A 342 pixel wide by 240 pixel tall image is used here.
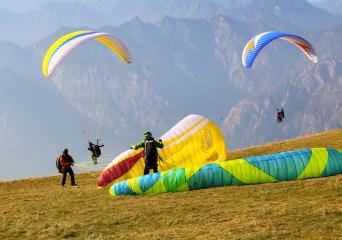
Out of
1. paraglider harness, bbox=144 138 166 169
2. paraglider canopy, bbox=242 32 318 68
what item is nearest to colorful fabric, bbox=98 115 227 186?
paraglider harness, bbox=144 138 166 169

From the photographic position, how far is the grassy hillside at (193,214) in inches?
542

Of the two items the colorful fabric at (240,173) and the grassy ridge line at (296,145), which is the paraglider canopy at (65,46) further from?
the grassy ridge line at (296,145)

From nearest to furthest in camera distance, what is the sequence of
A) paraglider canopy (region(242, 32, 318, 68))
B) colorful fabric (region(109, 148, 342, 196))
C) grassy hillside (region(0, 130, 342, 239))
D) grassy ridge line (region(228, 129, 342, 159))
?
grassy hillside (region(0, 130, 342, 239)) < colorful fabric (region(109, 148, 342, 196)) < grassy ridge line (region(228, 129, 342, 159)) < paraglider canopy (region(242, 32, 318, 68))

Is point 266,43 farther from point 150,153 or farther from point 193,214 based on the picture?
point 193,214

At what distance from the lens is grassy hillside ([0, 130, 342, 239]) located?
13.8 meters

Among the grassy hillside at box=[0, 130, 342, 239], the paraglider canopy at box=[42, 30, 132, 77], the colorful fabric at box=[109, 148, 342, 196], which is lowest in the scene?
the grassy hillside at box=[0, 130, 342, 239]

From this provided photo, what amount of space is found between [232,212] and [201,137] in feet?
43.4

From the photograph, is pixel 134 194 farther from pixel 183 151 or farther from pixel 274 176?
pixel 183 151

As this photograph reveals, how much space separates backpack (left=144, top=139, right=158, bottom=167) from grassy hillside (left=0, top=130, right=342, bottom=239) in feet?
8.08

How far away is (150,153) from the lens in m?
22.7

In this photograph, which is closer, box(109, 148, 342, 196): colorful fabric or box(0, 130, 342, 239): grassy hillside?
box(0, 130, 342, 239): grassy hillside

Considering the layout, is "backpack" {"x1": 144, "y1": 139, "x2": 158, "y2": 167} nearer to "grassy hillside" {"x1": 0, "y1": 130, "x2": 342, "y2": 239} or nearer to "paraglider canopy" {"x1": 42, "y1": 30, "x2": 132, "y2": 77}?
"grassy hillside" {"x1": 0, "y1": 130, "x2": 342, "y2": 239}

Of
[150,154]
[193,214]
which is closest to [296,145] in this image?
[150,154]

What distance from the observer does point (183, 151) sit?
92.4 feet
